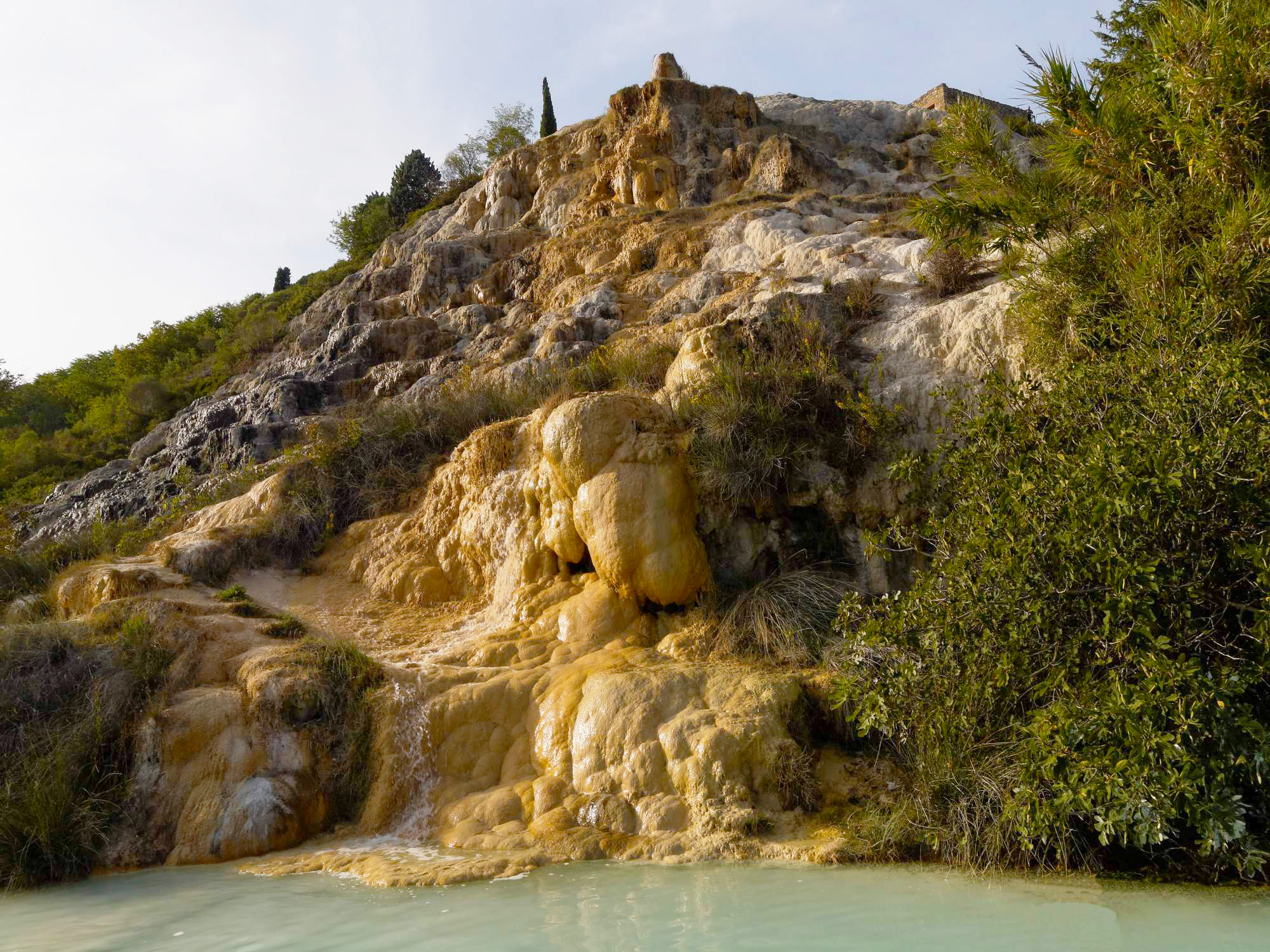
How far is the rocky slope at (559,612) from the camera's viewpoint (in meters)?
Answer: 7.08

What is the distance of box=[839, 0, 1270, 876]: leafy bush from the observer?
5164mm

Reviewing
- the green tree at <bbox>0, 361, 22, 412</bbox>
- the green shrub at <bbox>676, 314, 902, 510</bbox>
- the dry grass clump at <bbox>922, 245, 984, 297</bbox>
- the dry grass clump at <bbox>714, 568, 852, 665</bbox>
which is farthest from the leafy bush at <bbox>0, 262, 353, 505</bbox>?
the dry grass clump at <bbox>922, 245, 984, 297</bbox>

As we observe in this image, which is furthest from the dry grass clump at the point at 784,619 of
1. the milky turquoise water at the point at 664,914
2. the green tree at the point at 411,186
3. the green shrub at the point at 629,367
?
the green tree at the point at 411,186

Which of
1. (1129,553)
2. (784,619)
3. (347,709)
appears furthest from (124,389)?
(1129,553)

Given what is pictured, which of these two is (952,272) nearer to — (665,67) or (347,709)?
(347,709)

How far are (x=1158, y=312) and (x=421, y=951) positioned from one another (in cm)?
643

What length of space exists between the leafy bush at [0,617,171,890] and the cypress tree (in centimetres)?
3365

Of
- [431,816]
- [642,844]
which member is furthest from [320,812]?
[642,844]

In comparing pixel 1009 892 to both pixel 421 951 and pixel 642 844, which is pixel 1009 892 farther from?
pixel 421 951

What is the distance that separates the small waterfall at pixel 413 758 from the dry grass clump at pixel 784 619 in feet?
8.88

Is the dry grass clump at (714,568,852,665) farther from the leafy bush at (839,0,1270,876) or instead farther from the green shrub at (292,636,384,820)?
the green shrub at (292,636,384,820)

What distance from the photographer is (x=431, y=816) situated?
25.1 feet

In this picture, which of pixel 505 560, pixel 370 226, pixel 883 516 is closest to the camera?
pixel 883 516

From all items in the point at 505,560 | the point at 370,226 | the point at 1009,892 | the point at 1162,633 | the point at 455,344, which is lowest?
the point at 1009,892
